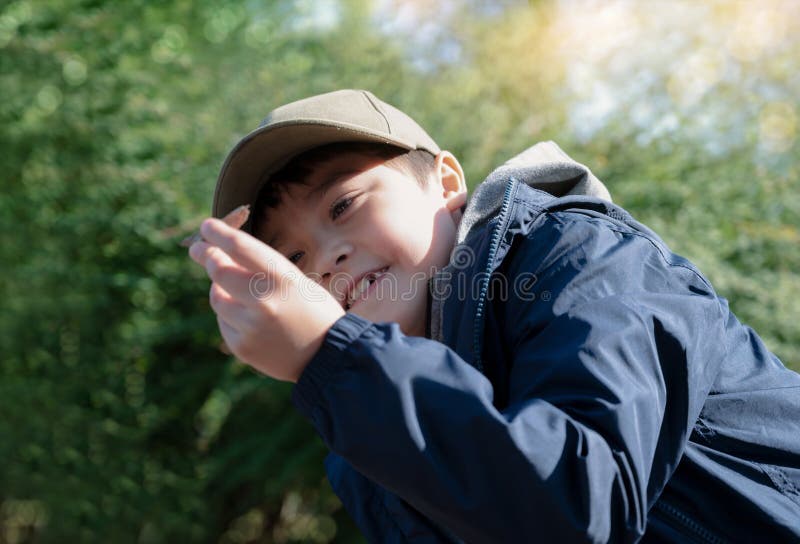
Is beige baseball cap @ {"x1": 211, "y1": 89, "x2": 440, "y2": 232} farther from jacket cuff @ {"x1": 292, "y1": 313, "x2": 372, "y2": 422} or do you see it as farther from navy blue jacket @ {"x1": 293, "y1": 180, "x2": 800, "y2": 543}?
jacket cuff @ {"x1": 292, "y1": 313, "x2": 372, "y2": 422}

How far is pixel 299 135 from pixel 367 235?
0.29 meters

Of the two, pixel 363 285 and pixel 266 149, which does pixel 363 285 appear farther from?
pixel 266 149

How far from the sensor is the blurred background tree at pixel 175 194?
4293 millimetres

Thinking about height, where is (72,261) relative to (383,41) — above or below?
below

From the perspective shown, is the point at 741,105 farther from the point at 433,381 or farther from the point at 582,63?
the point at 433,381

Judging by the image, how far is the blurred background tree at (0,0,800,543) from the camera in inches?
169

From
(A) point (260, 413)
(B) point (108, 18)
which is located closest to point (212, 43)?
(B) point (108, 18)

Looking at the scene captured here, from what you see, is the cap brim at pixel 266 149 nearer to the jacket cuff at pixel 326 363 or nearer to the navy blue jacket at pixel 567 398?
the navy blue jacket at pixel 567 398

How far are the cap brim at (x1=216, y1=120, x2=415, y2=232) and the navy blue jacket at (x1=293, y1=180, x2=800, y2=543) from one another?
42cm

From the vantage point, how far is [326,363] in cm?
113

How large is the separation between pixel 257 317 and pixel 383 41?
4201mm

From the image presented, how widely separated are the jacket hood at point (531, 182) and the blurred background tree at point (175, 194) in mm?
2305

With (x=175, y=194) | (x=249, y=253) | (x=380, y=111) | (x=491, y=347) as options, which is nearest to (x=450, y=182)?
(x=380, y=111)

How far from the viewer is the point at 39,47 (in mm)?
4527
